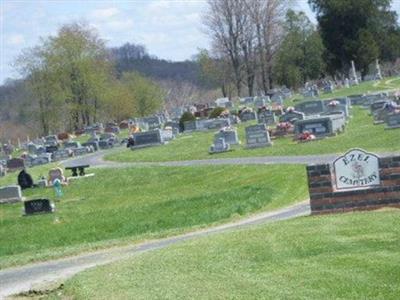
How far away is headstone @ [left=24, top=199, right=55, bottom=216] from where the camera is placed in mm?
27094

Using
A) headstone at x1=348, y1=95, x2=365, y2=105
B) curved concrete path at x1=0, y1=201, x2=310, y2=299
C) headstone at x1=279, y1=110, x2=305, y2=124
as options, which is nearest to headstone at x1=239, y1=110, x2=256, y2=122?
headstone at x1=348, y1=95, x2=365, y2=105

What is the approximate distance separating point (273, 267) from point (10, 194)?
23.6 meters

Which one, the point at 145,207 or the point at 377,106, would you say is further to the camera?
the point at 377,106

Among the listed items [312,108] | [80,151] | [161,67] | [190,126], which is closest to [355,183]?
[312,108]

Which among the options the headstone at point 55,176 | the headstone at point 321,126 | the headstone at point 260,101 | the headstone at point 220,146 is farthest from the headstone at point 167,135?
the headstone at point 55,176

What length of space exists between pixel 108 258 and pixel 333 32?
70.4m

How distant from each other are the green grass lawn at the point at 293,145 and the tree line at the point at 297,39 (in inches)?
1304

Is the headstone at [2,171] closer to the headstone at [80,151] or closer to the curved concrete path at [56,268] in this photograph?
the headstone at [80,151]

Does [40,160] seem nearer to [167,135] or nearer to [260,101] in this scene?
[167,135]

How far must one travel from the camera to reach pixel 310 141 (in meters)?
35.2

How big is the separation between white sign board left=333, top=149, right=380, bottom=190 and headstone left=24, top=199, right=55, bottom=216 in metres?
15.6

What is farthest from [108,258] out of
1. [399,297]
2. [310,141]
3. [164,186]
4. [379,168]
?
[310,141]

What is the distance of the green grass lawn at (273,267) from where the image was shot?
8336mm

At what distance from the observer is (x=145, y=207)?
2531 cm
